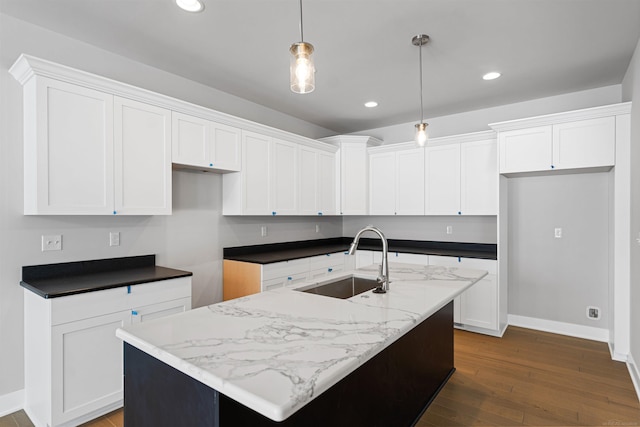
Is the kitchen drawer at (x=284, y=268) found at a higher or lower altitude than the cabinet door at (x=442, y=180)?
lower

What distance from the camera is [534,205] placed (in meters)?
3.97

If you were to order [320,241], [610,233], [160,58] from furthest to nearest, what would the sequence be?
[320,241] < [610,233] < [160,58]

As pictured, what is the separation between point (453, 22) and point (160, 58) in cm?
235

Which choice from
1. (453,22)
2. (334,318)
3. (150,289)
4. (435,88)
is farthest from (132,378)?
(435,88)

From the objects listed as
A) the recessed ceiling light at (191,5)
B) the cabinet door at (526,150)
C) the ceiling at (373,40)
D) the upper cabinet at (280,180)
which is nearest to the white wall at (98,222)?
the ceiling at (373,40)

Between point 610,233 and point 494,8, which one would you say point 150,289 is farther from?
point 610,233

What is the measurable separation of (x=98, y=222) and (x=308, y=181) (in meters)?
2.37

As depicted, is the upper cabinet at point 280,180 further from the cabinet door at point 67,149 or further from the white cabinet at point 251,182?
the cabinet door at point 67,149

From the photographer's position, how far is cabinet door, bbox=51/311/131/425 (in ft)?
6.79

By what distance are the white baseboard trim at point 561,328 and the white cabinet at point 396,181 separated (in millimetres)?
1705

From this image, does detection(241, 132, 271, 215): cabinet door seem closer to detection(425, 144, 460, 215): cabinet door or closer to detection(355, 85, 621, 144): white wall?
detection(425, 144, 460, 215): cabinet door

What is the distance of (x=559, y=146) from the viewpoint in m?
3.35

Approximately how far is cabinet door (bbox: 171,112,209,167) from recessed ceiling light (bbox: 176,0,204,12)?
0.92 m

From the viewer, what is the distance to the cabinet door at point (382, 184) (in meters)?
4.67
